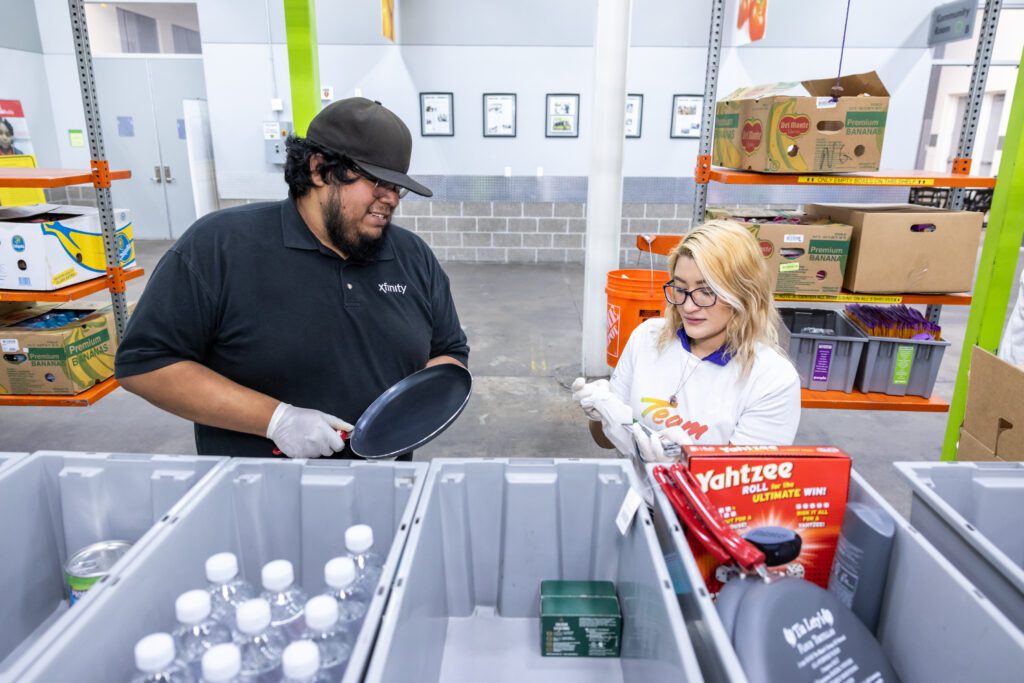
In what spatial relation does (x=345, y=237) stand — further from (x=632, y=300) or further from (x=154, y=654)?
(x=632, y=300)

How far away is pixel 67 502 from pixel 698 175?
2.80 meters

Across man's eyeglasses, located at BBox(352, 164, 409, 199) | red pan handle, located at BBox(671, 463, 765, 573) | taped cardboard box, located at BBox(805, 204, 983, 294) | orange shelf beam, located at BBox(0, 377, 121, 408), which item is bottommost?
orange shelf beam, located at BBox(0, 377, 121, 408)

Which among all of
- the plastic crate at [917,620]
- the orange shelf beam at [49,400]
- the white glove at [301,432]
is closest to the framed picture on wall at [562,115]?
the orange shelf beam at [49,400]

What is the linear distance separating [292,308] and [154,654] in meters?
0.86

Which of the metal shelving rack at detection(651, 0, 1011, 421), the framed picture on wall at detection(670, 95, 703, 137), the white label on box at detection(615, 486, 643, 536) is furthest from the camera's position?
the framed picture on wall at detection(670, 95, 703, 137)

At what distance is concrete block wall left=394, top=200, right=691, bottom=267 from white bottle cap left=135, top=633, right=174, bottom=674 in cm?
729

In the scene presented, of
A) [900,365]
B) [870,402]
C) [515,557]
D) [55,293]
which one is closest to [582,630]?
[515,557]

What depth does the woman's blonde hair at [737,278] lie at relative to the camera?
5.32 ft

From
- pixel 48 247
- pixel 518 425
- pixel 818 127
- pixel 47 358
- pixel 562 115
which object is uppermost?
pixel 562 115

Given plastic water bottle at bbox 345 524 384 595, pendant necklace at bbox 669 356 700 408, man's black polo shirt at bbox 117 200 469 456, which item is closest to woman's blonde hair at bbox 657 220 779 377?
pendant necklace at bbox 669 356 700 408

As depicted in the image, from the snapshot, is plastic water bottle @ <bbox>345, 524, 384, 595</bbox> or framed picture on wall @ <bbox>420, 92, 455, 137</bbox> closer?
plastic water bottle @ <bbox>345, 524, 384, 595</bbox>

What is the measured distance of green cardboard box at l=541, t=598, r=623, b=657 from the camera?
3.62 feet

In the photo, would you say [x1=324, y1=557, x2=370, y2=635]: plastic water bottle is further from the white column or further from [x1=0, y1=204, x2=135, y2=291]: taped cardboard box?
→ the white column

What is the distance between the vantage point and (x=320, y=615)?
2.49ft
